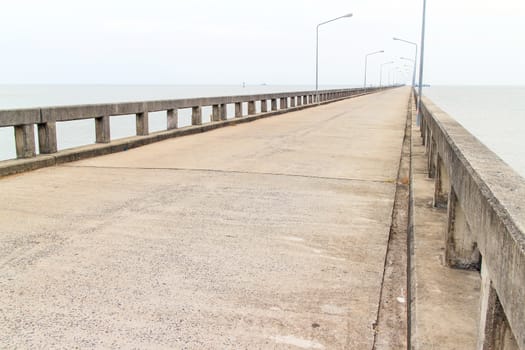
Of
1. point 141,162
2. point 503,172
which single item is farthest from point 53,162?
point 503,172

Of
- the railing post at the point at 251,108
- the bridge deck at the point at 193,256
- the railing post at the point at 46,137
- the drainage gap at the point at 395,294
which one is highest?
the railing post at the point at 46,137

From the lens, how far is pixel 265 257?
4.69 meters

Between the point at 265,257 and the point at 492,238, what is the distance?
8.66 ft

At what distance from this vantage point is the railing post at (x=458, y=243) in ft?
12.7

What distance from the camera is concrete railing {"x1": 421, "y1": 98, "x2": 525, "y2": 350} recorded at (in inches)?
72.6

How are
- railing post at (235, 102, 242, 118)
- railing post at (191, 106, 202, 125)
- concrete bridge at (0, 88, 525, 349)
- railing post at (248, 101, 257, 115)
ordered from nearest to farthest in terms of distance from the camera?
→ 1. concrete bridge at (0, 88, 525, 349)
2. railing post at (191, 106, 202, 125)
3. railing post at (235, 102, 242, 118)
4. railing post at (248, 101, 257, 115)

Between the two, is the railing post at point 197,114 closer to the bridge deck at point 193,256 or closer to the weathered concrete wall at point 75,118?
the weathered concrete wall at point 75,118

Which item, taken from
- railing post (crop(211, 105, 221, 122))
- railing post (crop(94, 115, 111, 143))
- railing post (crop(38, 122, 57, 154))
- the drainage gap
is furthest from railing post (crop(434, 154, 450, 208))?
railing post (crop(211, 105, 221, 122))

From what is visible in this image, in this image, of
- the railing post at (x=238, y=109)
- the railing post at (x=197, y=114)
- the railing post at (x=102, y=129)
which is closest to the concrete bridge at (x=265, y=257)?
the railing post at (x=102, y=129)

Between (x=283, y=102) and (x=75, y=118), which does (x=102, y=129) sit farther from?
(x=283, y=102)

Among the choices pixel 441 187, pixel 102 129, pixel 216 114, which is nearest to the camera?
pixel 441 187

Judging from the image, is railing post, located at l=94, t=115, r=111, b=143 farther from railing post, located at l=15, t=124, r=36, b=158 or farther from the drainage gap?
the drainage gap

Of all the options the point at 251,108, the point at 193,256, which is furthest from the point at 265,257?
the point at 251,108

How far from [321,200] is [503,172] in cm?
388
